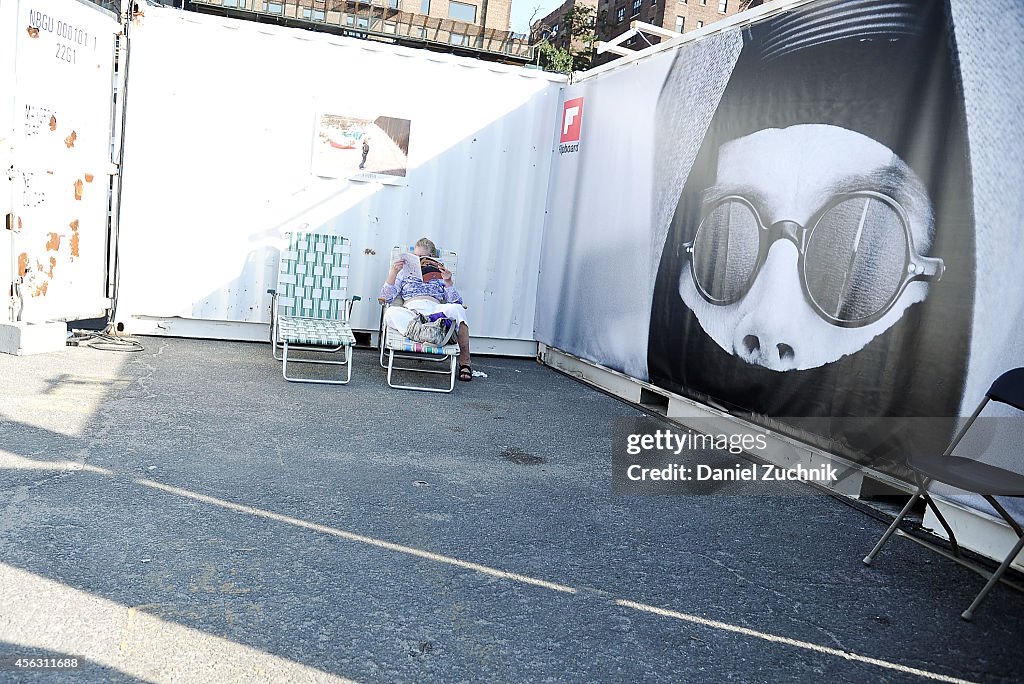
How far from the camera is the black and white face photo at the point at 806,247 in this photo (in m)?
4.31

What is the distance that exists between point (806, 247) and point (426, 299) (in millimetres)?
3109

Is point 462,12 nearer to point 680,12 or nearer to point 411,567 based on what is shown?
point 680,12

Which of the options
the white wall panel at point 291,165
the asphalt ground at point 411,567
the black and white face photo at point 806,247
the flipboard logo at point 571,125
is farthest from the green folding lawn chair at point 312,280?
the black and white face photo at point 806,247

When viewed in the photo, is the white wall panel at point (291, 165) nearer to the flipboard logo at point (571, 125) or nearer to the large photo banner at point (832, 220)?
the flipboard logo at point (571, 125)

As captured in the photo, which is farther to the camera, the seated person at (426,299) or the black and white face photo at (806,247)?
the seated person at (426,299)

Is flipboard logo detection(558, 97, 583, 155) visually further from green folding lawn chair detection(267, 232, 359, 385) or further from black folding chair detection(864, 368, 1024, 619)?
black folding chair detection(864, 368, 1024, 619)

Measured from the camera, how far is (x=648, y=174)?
6.77 m

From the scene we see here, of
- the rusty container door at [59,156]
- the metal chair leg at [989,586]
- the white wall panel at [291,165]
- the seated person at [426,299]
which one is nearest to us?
the metal chair leg at [989,586]

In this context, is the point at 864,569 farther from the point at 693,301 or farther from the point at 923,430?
the point at 693,301

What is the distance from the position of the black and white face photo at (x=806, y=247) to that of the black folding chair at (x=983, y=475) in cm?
66

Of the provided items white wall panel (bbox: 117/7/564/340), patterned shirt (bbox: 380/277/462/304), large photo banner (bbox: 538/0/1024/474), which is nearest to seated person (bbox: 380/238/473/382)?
patterned shirt (bbox: 380/277/462/304)

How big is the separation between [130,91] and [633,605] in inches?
248

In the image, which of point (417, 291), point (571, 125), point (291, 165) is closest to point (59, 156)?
point (291, 165)

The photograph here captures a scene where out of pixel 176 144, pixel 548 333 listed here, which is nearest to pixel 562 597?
pixel 548 333
